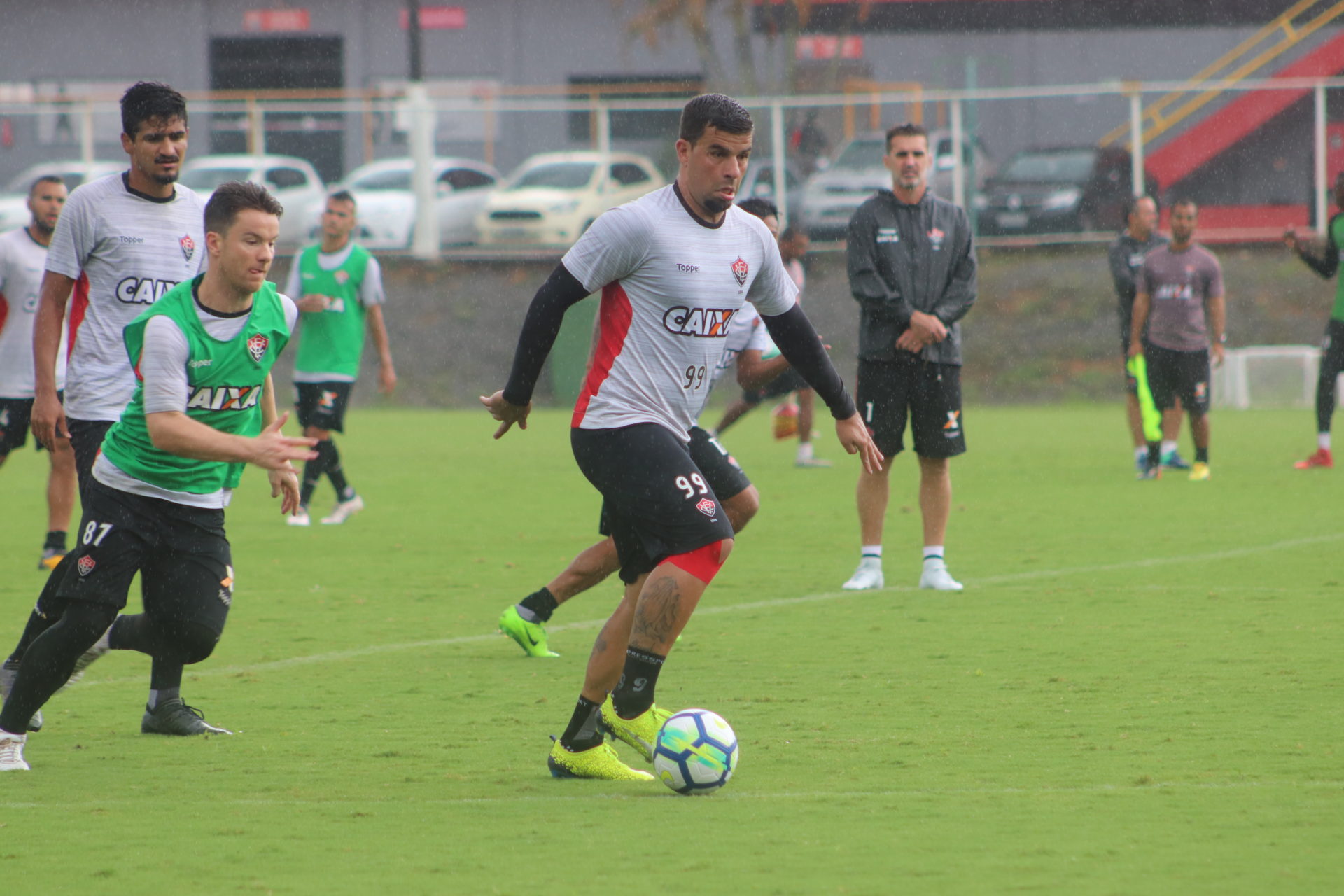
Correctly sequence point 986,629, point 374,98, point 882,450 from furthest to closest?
1. point 374,98
2. point 882,450
3. point 986,629

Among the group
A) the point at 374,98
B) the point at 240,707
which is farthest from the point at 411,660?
the point at 374,98

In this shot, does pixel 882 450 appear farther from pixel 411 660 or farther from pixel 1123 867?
pixel 1123 867

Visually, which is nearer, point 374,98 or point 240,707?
point 240,707

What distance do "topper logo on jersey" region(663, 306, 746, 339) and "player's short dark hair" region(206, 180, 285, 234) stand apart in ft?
3.87

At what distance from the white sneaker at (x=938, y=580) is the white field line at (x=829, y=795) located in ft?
12.5

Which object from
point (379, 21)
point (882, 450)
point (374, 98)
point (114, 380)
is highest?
point (379, 21)

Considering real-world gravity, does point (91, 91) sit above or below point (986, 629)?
above

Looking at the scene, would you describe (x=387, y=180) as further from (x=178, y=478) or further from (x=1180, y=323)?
(x=178, y=478)

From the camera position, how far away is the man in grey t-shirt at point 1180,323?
13.9 m

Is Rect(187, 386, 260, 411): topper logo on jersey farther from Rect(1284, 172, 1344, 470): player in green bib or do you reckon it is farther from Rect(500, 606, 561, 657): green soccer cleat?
Rect(1284, 172, 1344, 470): player in green bib

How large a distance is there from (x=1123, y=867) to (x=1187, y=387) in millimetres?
10581

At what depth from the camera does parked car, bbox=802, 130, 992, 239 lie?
26578mm

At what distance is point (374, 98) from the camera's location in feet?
94.8

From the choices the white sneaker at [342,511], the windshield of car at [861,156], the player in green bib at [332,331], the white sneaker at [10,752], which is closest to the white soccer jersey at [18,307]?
the player in green bib at [332,331]
